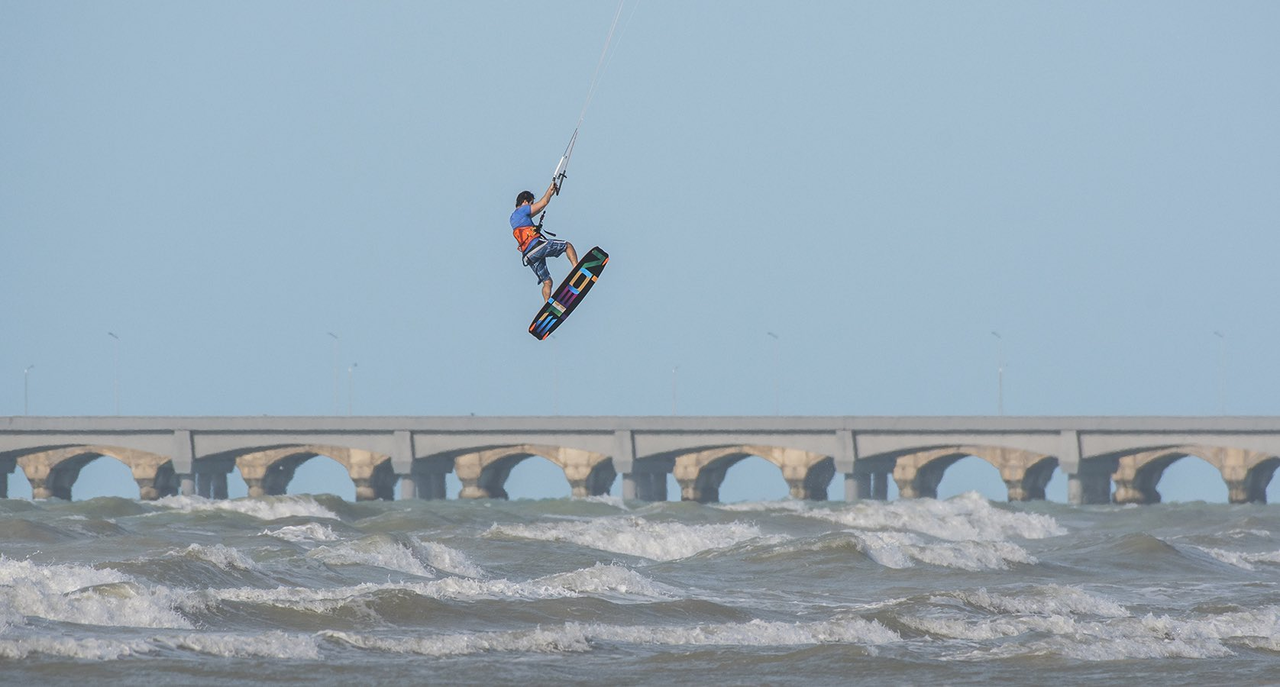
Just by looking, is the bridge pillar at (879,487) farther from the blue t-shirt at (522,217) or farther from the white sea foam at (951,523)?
the blue t-shirt at (522,217)

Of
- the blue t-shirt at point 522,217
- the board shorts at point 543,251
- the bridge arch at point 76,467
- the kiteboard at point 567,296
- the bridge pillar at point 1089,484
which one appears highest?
the blue t-shirt at point 522,217

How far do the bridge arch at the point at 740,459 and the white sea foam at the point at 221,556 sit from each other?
56.4 m

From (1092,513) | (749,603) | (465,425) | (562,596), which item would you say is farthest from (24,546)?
(465,425)

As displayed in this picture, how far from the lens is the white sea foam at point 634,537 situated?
37750mm

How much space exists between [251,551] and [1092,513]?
139 ft

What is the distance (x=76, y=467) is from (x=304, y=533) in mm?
55994

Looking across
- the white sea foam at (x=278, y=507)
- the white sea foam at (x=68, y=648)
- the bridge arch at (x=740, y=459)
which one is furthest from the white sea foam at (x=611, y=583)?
the bridge arch at (x=740, y=459)

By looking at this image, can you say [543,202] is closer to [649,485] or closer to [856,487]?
[856,487]

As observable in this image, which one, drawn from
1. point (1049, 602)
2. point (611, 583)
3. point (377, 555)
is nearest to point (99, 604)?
point (611, 583)

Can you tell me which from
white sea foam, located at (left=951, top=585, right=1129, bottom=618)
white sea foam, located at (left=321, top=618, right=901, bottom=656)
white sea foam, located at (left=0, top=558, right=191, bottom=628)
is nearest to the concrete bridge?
white sea foam, located at (left=951, top=585, right=1129, bottom=618)

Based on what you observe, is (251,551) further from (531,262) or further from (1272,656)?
(1272,656)

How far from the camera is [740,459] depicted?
86.2 metres

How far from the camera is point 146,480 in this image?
283 feet

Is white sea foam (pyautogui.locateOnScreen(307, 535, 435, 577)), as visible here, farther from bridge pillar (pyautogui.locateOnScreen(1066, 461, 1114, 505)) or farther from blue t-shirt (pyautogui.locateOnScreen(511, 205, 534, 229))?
bridge pillar (pyautogui.locateOnScreen(1066, 461, 1114, 505))
